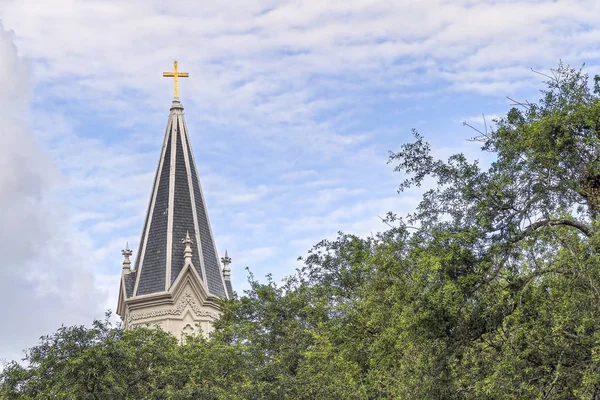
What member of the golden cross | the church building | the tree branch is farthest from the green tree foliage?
the golden cross

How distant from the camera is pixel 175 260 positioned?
6006 centimetres

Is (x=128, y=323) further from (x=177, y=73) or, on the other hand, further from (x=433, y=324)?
(x=433, y=324)

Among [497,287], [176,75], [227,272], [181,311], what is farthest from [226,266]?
[497,287]

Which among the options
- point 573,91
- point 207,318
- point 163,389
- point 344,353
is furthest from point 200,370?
point 207,318

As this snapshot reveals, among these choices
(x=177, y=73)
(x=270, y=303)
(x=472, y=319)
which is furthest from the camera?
(x=177, y=73)

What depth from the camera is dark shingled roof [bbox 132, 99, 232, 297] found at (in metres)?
60.0

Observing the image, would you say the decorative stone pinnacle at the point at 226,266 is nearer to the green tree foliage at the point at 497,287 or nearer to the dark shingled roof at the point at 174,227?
the dark shingled roof at the point at 174,227

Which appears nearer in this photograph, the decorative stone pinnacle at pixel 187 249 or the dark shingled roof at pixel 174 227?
the decorative stone pinnacle at pixel 187 249

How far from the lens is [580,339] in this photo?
20.3 meters

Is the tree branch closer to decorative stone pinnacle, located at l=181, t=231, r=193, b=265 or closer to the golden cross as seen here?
decorative stone pinnacle, located at l=181, t=231, r=193, b=265

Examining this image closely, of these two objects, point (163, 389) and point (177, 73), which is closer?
point (163, 389)

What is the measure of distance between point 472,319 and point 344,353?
35.5ft

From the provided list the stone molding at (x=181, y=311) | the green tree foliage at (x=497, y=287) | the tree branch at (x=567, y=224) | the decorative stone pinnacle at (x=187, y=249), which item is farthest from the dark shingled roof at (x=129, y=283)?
the tree branch at (x=567, y=224)

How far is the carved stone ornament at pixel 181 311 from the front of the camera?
58.7m
